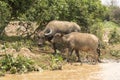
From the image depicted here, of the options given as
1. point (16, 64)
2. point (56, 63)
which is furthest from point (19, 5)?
point (16, 64)

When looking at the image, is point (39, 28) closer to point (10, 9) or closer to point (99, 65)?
point (10, 9)

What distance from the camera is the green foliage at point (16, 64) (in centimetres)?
1198

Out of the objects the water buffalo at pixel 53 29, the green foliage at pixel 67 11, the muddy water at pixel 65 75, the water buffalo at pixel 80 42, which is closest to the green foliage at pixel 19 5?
the green foliage at pixel 67 11

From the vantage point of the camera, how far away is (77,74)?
1189 centimetres

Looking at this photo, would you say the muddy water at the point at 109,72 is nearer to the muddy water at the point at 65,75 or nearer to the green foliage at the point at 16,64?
the muddy water at the point at 65,75

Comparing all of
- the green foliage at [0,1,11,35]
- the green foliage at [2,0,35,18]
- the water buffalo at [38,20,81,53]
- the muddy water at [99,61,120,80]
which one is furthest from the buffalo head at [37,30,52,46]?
the muddy water at [99,61,120,80]

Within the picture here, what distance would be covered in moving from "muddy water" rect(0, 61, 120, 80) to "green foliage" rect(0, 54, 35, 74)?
14.6 inches

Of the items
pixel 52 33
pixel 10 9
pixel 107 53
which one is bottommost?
pixel 107 53

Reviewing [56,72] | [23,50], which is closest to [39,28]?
[23,50]

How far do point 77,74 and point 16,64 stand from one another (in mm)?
2146

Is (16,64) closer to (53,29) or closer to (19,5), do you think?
(53,29)

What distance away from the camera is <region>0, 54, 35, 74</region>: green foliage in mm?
11977

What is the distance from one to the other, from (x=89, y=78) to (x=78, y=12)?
8.49 metres

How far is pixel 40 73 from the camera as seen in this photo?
11984 millimetres
